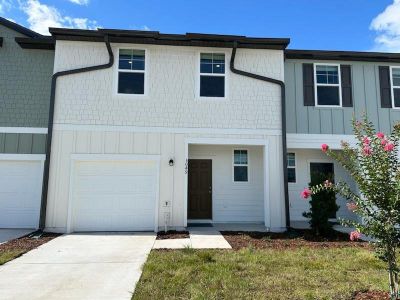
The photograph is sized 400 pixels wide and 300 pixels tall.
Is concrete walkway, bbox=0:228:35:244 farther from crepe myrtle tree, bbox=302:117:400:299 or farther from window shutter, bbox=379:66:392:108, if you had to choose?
window shutter, bbox=379:66:392:108

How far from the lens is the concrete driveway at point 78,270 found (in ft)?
15.7

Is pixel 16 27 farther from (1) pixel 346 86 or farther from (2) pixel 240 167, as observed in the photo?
(1) pixel 346 86

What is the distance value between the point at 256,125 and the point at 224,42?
2.79 metres

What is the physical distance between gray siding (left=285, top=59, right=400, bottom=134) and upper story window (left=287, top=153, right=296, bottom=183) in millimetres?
1298

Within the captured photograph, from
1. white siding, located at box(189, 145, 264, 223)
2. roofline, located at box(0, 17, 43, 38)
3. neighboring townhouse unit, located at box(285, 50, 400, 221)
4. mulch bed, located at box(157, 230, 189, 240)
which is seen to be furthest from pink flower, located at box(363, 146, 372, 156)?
roofline, located at box(0, 17, 43, 38)

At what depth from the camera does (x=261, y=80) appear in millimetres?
10852

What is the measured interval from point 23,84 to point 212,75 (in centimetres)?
615

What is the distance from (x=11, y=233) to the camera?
959 cm

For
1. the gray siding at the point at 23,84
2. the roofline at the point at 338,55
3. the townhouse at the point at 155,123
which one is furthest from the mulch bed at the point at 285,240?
the gray siding at the point at 23,84

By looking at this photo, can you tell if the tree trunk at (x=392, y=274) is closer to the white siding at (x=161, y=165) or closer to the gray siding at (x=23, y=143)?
the white siding at (x=161, y=165)

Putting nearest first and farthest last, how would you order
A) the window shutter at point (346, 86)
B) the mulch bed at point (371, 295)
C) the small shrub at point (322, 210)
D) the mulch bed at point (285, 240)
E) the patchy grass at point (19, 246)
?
the mulch bed at point (371, 295) → the patchy grass at point (19, 246) → the mulch bed at point (285, 240) → the small shrub at point (322, 210) → the window shutter at point (346, 86)

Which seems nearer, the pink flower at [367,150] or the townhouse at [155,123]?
the pink flower at [367,150]

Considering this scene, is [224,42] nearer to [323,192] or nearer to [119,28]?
[119,28]

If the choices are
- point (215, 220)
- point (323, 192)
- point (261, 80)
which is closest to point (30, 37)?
point (261, 80)
